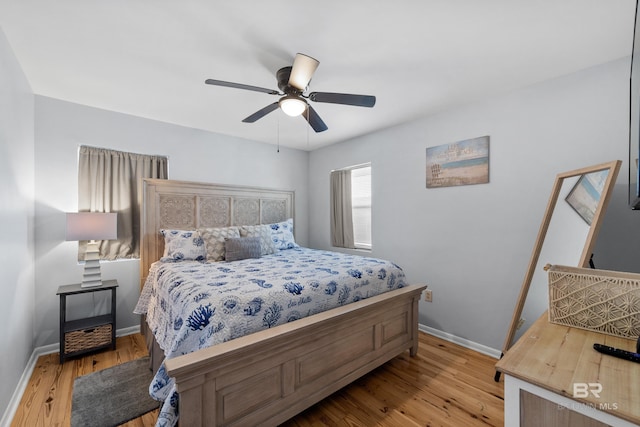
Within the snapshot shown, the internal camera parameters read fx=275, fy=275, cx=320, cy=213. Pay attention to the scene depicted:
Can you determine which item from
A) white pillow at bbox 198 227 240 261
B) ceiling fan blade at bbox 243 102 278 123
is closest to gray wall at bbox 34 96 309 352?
white pillow at bbox 198 227 240 261

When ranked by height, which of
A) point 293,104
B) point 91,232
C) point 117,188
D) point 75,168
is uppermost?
point 293,104

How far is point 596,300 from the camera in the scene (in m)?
Result: 1.23

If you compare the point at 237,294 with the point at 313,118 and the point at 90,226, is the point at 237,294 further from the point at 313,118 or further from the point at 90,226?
the point at 90,226

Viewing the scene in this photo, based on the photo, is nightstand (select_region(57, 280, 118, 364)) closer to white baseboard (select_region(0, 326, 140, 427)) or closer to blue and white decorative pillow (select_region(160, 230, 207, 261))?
white baseboard (select_region(0, 326, 140, 427))

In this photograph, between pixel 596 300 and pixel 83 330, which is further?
pixel 83 330

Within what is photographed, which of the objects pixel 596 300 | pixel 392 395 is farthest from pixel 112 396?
pixel 596 300

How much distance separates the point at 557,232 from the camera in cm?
202

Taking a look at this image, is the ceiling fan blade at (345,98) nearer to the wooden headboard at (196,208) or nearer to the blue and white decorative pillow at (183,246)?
the blue and white decorative pillow at (183,246)

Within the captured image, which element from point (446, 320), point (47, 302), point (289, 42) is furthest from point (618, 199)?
point (47, 302)

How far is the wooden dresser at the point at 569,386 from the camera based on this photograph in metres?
0.78

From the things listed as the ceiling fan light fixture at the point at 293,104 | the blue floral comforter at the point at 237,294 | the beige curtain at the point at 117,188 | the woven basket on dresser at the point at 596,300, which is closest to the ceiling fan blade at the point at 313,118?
the ceiling fan light fixture at the point at 293,104

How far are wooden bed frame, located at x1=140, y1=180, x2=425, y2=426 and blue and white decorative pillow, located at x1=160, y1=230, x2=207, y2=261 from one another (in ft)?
1.13

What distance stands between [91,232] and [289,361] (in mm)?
2281

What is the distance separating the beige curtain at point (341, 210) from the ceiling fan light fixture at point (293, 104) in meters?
2.15
